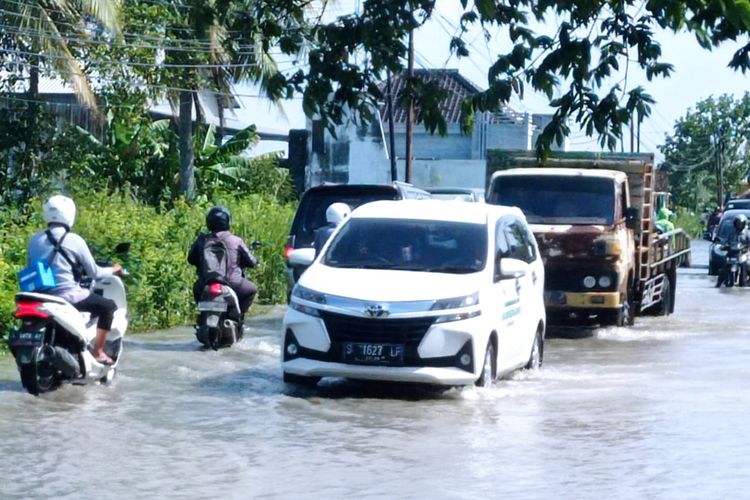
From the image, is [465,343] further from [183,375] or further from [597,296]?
[597,296]

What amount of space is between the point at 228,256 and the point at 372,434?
5.67 metres

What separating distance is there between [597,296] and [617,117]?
5.67 metres

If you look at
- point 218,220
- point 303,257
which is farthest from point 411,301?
point 218,220

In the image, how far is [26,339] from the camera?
11594 millimetres

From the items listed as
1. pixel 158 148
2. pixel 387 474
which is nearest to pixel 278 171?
pixel 158 148

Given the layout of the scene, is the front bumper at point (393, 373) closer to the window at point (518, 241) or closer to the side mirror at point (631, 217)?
the window at point (518, 241)

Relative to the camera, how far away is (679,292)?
101 feet

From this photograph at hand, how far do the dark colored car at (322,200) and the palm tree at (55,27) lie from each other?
11529 mm

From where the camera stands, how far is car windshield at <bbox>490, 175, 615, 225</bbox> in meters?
19.2

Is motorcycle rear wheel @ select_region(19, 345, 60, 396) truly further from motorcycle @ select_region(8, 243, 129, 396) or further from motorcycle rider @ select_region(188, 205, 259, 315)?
motorcycle rider @ select_region(188, 205, 259, 315)

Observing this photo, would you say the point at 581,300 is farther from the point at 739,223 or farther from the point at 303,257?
the point at 739,223

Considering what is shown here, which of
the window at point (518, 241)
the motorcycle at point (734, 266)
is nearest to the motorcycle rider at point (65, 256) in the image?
the window at point (518, 241)

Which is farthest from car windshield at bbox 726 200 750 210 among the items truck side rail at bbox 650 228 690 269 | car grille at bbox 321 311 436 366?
car grille at bbox 321 311 436 366

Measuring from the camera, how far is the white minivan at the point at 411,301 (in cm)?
1204
